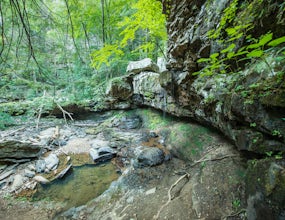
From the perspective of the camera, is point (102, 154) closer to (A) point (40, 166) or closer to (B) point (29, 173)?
(A) point (40, 166)

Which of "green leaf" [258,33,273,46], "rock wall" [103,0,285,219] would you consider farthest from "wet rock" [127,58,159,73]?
"green leaf" [258,33,273,46]

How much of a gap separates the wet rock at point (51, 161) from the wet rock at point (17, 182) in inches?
27.3

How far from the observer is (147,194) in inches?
135

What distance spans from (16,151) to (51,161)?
3.67 ft

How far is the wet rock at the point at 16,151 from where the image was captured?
15.9ft

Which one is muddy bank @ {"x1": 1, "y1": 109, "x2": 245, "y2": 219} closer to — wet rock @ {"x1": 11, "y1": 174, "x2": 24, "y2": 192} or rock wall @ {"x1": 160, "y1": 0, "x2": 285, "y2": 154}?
wet rock @ {"x1": 11, "y1": 174, "x2": 24, "y2": 192}

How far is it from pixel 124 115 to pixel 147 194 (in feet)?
19.9

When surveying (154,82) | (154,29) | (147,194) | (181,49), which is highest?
(154,29)

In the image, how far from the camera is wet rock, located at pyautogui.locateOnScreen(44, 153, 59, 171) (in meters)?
4.93

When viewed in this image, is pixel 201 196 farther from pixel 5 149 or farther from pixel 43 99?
pixel 43 99

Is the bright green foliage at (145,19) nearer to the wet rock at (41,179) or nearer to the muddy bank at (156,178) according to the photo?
the muddy bank at (156,178)

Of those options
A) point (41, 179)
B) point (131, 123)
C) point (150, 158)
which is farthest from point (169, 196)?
point (131, 123)

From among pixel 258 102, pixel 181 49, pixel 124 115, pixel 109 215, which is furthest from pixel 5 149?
pixel 258 102

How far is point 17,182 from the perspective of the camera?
4.23m
